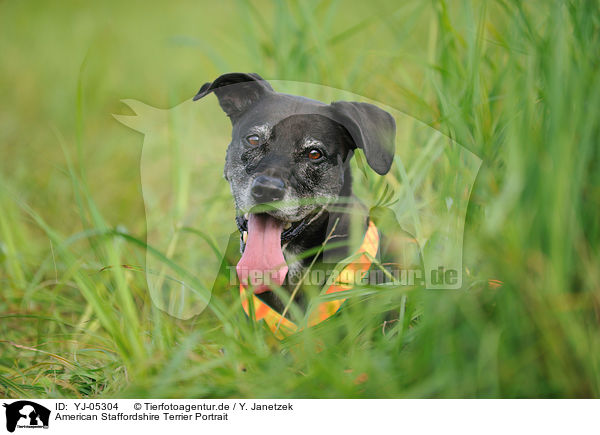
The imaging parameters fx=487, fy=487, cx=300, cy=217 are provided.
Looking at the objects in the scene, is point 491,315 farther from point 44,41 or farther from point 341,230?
point 44,41

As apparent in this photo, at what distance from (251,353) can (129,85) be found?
1.21m

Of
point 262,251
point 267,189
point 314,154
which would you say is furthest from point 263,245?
point 314,154

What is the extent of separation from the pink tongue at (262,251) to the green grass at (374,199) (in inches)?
5.8

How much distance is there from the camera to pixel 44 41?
244 centimetres

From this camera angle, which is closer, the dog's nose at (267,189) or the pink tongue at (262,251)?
the dog's nose at (267,189)

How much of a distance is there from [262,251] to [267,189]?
217 millimetres

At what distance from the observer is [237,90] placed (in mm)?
1501

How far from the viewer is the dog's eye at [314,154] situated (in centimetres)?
139

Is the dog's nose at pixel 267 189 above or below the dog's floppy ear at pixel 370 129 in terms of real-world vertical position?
below
